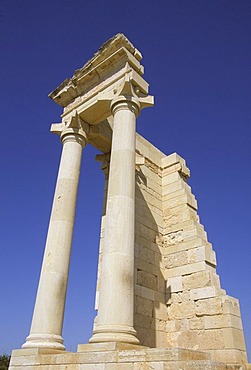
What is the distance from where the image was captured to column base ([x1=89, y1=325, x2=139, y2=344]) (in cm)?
815

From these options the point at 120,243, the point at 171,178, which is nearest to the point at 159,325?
the point at 120,243

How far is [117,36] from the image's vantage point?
13141 millimetres

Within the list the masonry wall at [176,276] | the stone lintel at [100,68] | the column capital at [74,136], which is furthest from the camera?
the column capital at [74,136]

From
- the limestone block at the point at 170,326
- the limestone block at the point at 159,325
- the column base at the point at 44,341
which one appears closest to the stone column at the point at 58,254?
the column base at the point at 44,341

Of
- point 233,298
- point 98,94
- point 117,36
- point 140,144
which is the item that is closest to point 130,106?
point 98,94

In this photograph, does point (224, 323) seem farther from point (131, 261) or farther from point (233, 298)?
point (131, 261)

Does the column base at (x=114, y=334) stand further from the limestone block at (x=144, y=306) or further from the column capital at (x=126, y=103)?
the column capital at (x=126, y=103)

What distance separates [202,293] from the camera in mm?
12148

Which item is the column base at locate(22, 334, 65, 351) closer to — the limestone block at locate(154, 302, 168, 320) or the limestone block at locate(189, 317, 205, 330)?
the limestone block at locate(154, 302, 168, 320)

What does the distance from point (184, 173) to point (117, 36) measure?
7.86 m

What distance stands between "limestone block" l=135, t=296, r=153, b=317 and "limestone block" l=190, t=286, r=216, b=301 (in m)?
1.69

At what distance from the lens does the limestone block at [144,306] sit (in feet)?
39.9

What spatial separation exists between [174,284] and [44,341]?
599cm

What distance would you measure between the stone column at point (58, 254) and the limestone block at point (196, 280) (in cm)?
496
